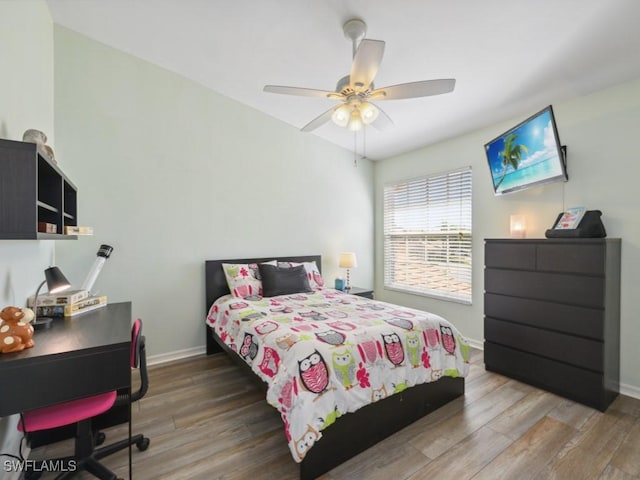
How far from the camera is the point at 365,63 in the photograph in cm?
176

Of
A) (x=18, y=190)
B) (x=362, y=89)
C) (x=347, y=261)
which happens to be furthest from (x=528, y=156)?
(x=18, y=190)

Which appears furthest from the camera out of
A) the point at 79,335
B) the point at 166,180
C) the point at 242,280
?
the point at 242,280

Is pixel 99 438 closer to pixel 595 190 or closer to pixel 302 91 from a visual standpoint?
pixel 302 91

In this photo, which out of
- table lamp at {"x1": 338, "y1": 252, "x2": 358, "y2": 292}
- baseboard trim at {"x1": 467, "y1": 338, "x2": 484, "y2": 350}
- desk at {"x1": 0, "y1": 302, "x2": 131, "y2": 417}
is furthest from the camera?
table lamp at {"x1": 338, "y1": 252, "x2": 358, "y2": 292}

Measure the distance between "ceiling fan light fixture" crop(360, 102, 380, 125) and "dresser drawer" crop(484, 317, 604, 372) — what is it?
220 centimetres

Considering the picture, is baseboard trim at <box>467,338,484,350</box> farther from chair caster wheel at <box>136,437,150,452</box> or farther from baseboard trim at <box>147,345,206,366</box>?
chair caster wheel at <box>136,437,150,452</box>

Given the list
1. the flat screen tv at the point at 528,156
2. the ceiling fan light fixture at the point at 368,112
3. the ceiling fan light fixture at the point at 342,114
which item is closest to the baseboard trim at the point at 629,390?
the flat screen tv at the point at 528,156

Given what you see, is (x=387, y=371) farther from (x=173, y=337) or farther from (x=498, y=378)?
(x=173, y=337)

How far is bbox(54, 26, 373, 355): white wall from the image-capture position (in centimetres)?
272

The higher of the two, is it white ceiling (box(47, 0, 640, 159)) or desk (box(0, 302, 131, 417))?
white ceiling (box(47, 0, 640, 159))

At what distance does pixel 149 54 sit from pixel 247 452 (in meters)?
3.52

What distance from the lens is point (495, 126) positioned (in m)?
3.29

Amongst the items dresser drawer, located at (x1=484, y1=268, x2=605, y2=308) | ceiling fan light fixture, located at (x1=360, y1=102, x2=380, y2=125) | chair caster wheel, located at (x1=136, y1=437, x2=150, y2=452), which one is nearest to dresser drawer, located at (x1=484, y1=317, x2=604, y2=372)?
dresser drawer, located at (x1=484, y1=268, x2=605, y2=308)

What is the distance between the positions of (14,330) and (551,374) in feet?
11.4
